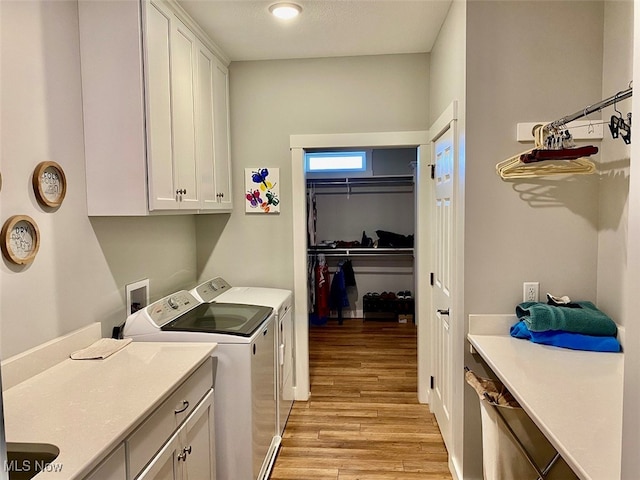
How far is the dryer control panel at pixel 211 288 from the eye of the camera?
2906 millimetres

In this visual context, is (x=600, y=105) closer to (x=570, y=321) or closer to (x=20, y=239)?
(x=570, y=321)

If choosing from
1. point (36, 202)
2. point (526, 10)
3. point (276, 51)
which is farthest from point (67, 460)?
point (276, 51)

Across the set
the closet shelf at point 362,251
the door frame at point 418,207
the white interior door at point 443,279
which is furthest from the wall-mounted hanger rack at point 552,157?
the closet shelf at point 362,251

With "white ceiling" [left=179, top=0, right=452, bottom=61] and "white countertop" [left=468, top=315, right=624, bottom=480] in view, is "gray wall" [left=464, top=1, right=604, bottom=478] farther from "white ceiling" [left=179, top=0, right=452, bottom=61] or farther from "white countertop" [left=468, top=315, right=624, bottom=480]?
"white ceiling" [left=179, top=0, right=452, bottom=61]

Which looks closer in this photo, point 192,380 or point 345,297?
point 192,380

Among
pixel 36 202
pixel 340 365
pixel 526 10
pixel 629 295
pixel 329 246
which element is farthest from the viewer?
pixel 329 246

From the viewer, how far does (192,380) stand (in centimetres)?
183

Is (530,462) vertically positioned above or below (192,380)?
below

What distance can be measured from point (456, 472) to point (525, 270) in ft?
3.77

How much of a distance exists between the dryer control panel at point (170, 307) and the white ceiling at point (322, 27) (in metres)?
1.66

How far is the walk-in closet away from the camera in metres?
5.62

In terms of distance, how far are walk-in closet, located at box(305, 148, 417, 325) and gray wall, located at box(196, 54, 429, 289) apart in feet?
7.06

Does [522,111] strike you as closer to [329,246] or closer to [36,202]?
[36,202]

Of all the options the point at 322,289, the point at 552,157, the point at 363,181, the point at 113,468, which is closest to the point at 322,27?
the point at 552,157
